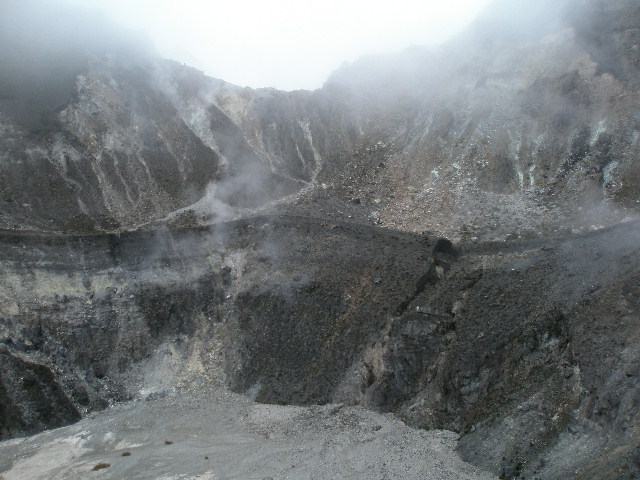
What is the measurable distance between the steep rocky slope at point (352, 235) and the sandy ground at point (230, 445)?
115cm

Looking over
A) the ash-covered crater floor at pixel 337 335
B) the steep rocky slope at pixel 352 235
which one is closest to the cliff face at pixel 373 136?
the steep rocky slope at pixel 352 235

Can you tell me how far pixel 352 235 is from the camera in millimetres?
42750

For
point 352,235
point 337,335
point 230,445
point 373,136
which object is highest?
point 373,136

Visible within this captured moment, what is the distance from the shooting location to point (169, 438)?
3294 centimetres

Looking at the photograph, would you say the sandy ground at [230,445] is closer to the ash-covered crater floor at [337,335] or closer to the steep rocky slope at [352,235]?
the ash-covered crater floor at [337,335]

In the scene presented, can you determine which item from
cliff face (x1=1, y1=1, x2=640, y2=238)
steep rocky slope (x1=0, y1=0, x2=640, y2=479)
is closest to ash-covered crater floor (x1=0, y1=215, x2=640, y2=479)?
steep rocky slope (x1=0, y1=0, x2=640, y2=479)

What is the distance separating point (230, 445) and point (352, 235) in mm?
17169

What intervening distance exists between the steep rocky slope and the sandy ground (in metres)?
1.15

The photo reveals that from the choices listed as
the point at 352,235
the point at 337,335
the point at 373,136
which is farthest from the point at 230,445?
the point at 373,136

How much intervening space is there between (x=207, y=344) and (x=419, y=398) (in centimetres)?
1515

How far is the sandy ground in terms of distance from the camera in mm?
27639

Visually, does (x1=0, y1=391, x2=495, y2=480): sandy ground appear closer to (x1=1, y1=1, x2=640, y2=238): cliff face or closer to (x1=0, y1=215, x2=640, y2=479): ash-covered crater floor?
(x1=0, y1=215, x2=640, y2=479): ash-covered crater floor

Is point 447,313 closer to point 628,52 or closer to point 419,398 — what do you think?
point 419,398

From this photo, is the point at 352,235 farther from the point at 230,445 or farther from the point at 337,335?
the point at 230,445
